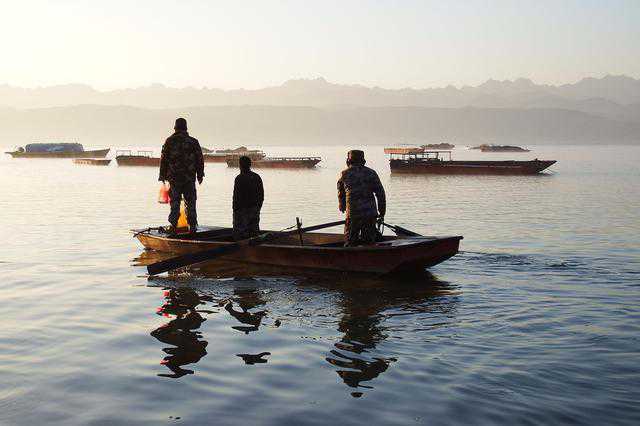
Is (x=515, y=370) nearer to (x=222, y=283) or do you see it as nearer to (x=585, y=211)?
(x=222, y=283)

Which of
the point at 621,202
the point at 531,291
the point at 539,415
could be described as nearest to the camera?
the point at 539,415

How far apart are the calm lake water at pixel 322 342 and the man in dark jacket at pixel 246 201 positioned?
0.93 m

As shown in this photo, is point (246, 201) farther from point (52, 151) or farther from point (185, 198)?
point (52, 151)

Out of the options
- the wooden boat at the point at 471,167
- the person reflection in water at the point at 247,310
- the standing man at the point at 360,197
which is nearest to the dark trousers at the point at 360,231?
the standing man at the point at 360,197

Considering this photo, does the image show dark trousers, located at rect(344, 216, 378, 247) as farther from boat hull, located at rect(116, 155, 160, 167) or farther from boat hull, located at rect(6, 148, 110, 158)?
boat hull, located at rect(6, 148, 110, 158)

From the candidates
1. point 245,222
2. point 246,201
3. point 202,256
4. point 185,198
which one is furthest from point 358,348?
point 185,198

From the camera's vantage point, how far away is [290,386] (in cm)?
709

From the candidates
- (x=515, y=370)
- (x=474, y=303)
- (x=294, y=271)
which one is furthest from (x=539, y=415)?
(x=294, y=271)

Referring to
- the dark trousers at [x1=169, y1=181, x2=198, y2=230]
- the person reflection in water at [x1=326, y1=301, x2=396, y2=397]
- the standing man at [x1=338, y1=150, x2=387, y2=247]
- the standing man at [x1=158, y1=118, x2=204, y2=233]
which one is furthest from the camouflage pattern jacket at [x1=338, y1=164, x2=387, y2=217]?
the dark trousers at [x1=169, y1=181, x2=198, y2=230]

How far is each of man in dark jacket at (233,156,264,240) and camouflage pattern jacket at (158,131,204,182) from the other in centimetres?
111

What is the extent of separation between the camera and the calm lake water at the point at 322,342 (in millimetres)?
6492

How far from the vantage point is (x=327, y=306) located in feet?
35.8

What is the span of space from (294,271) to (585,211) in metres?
20.9

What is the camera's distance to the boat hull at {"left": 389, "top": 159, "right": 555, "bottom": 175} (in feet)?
218
